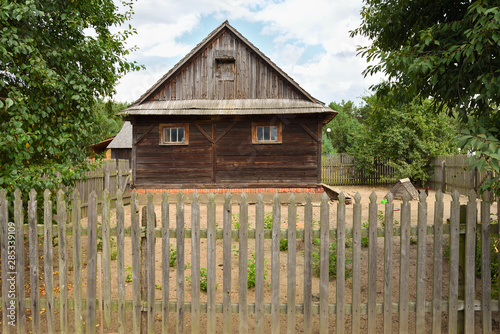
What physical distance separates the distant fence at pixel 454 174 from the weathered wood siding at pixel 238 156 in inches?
251

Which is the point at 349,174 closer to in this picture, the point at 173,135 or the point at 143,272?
the point at 173,135

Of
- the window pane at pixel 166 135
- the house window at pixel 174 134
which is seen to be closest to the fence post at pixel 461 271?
the house window at pixel 174 134

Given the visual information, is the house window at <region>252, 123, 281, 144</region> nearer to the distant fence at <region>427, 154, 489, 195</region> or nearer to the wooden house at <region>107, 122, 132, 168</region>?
the distant fence at <region>427, 154, 489, 195</region>

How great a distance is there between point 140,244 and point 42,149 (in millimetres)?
1834

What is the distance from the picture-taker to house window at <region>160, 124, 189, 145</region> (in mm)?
13664

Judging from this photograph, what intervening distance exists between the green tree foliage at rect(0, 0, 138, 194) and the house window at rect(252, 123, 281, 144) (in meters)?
8.51

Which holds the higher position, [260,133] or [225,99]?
[225,99]

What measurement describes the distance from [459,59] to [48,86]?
471cm

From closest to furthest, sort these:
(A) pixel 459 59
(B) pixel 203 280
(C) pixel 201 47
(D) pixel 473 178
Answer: (A) pixel 459 59 → (B) pixel 203 280 → (C) pixel 201 47 → (D) pixel 473 178

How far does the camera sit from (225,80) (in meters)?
13.7

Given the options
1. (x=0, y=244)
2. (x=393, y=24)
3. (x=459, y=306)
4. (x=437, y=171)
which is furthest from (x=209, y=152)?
(x=437, y=171)

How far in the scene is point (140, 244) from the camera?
395cm

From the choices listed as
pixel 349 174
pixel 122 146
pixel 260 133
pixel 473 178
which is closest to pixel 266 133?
pixel 260 133

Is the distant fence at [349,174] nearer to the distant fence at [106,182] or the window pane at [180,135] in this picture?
the window pane at [180,135]
